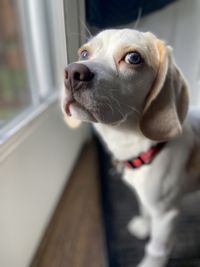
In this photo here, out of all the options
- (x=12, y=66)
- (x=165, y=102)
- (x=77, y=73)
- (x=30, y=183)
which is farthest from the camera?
(x=12, y=66)

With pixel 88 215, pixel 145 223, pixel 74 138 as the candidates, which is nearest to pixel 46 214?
pixel 88 215

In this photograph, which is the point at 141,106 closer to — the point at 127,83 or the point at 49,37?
the point at 127,83

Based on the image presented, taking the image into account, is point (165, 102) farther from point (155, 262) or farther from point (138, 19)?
point (155, 262)

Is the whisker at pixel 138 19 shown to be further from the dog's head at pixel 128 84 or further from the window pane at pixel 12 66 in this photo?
the window pane at pixel 12 66

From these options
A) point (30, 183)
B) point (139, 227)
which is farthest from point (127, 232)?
point (30, 183)

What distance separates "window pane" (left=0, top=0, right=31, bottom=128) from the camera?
1005 mm

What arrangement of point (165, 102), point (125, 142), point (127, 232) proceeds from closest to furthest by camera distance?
point (165, 102)
point (125, 142)
point (127, 232)

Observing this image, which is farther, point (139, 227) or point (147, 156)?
point (139, 227)

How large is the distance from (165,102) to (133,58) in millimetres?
110

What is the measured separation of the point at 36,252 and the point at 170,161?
1.35 feet

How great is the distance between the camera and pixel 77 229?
2.75 feet

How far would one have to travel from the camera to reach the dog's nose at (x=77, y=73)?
1.41ft

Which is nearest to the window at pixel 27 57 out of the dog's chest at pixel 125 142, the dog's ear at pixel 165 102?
the dog's chest at pixel 125 142

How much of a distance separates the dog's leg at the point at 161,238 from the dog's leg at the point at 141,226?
0.10 metres
